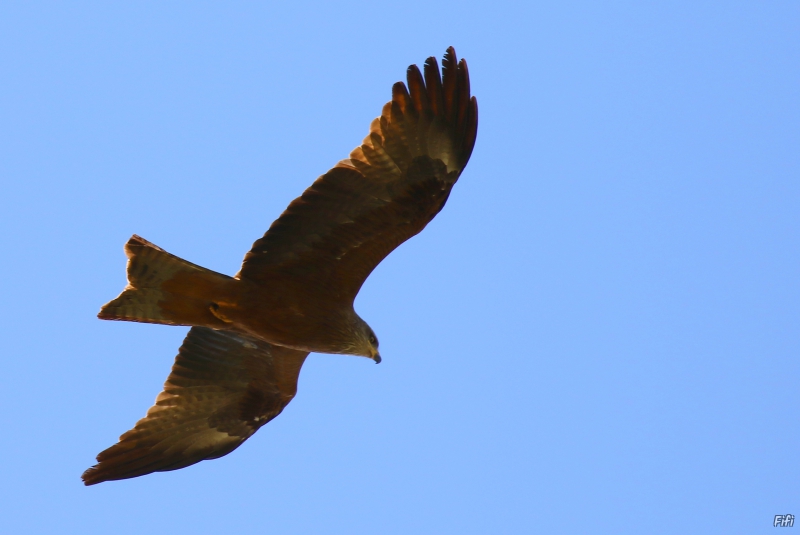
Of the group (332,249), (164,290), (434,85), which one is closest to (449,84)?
(434,85)

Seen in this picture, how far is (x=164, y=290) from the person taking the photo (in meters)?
9.11

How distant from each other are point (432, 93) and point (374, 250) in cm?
150

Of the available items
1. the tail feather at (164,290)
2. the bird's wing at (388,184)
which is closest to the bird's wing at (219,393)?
the tail feather at (164,290)

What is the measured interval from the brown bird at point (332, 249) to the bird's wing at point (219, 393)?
16.7 inches

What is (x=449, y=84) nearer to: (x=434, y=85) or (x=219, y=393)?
(x=434, y=85)

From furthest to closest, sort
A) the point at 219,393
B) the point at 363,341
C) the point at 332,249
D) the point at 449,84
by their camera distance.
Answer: the point at 219,393, the point at 363,341, the point at 332,249, the point at 449,84

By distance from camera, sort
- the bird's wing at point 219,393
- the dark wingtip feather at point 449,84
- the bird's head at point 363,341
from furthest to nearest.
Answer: the bird's wing at point 219,393, the bird's head at point 363,341, the dark wingtip feather at point 449,84

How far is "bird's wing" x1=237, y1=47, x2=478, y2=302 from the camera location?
28.8ft

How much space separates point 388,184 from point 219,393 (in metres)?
3.37

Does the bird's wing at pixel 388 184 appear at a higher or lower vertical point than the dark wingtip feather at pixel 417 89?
lower

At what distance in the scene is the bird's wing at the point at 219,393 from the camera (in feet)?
35.3

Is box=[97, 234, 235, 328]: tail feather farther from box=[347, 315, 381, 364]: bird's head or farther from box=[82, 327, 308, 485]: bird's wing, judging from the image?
box=[82, 327, 308, 485]: bird's wing

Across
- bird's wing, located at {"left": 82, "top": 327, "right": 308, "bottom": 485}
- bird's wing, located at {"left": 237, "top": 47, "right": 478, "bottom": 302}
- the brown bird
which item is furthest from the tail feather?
bird's wing, located at {"left": 82, "top": 327, "right": 308, "bottom": 485}

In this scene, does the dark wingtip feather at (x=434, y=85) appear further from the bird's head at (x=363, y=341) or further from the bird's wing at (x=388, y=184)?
the bird's head at (x=363, y=341)
